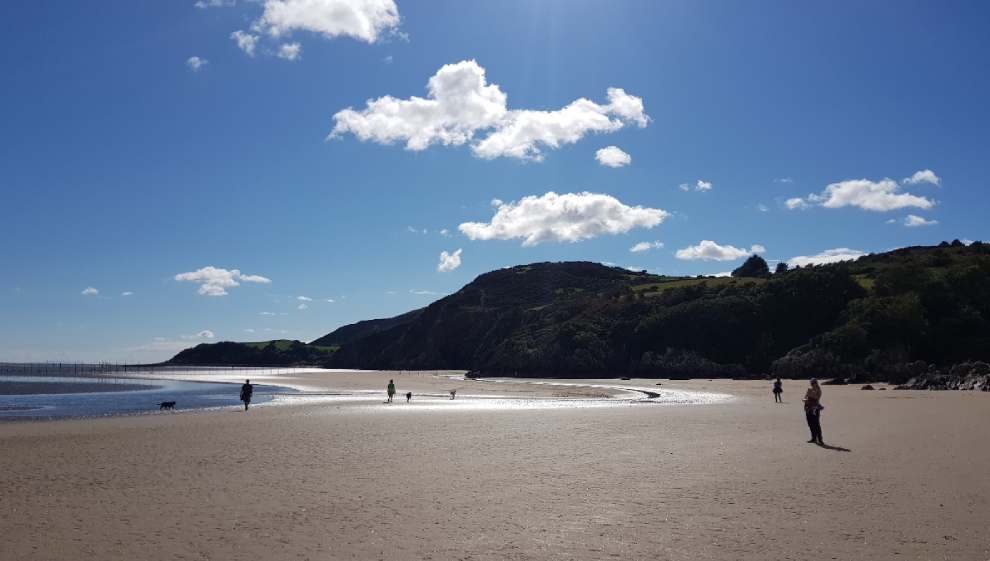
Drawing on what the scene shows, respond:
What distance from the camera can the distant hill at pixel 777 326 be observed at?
54781 mm

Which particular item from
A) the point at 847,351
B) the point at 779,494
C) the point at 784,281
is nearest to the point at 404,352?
the point at 784,281

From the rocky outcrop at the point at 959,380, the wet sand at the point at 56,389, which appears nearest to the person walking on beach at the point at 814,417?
the rocky outcrop at the point at 959,380

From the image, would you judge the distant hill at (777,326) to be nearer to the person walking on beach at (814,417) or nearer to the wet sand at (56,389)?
the person walking on beach at (814,417)

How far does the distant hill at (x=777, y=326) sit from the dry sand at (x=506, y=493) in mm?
36357

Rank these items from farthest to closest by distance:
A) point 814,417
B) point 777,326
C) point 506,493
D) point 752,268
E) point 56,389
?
point 752,268, point 777,326, point 56,389, point 814,417, point 506,493

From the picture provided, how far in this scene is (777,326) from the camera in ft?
232

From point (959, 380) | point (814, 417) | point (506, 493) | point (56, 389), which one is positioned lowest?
point (56, 389)

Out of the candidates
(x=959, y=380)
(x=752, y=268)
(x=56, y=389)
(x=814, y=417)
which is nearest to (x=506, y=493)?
(x=814, y=417)

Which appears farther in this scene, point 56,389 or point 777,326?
point 777,326

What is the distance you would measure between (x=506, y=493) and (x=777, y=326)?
220 ft

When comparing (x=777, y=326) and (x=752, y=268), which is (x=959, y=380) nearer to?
(x=777, y=326)

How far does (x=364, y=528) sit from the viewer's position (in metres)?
8.83

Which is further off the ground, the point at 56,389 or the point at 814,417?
the point at 814,417

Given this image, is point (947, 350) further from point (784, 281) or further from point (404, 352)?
point (404, 352)
